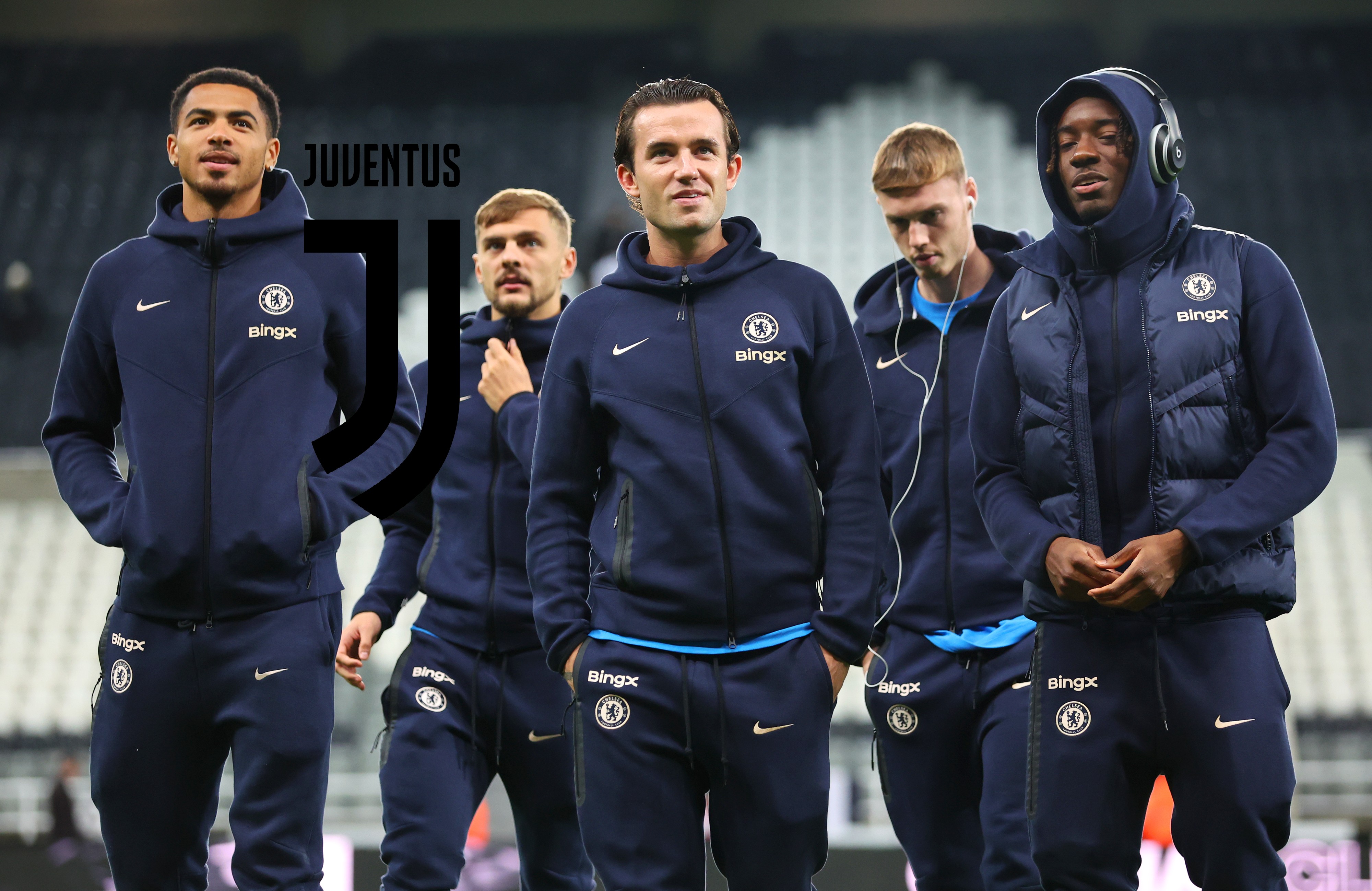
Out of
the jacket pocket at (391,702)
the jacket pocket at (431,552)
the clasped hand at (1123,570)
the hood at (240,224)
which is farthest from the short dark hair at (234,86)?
the clasped hand at (1123,570)

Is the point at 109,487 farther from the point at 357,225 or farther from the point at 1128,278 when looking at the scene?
the point at 1128,278

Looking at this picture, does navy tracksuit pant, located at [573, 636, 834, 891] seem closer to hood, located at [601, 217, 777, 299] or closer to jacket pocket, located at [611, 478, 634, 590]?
jacket pocket, located at [611, 478, 634, 590]

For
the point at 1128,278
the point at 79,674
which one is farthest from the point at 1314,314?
the point at 1128,278

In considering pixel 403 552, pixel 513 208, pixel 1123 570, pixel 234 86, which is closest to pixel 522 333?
pixel 513 208

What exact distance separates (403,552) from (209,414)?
3.73ft

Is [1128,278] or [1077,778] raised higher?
[1128,278]

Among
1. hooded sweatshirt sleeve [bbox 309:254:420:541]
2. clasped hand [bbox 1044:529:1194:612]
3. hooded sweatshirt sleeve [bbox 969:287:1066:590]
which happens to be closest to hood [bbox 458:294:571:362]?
hooded sweatshirt sleeve [bbox 309:254:420:541]

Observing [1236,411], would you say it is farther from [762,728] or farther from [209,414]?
[209,414]

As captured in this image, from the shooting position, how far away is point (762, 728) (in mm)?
2816

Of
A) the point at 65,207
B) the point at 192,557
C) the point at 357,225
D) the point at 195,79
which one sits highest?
the point at 65,207

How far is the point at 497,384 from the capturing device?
4.00m

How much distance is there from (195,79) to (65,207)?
14.8 metres

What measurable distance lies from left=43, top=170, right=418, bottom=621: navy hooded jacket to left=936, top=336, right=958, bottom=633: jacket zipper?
130 centimetres

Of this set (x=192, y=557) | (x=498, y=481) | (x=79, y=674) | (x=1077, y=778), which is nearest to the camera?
(x=1077, y=778)
